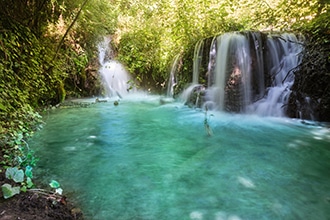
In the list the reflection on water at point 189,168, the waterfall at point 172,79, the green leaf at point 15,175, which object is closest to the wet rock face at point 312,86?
the reflection on water at point 189,168

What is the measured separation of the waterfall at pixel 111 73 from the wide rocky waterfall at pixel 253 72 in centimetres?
413

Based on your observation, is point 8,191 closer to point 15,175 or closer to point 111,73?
point 15,175

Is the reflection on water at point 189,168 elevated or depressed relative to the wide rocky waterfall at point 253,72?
depressed

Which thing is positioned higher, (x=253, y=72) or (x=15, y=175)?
(x=253, y=72)

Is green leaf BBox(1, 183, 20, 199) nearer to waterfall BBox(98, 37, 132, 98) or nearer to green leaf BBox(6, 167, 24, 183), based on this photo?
green leaf BBox(6, 167, 24, 183)

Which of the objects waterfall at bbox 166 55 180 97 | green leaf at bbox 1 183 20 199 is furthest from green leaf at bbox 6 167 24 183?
waterfall at bbox 166 55 180 97

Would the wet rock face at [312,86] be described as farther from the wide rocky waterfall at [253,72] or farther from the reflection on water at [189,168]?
the reflection on water at [189,168]

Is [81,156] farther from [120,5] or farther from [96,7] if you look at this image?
[120,5]

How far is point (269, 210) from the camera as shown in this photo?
206cm

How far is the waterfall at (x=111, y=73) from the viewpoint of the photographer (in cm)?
988

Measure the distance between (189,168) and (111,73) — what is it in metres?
7.97

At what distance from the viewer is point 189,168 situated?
2.93 metres

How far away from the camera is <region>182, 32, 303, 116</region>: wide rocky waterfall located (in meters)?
6.03

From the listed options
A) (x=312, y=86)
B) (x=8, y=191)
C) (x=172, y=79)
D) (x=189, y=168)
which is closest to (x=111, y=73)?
(x=172, y=79)
